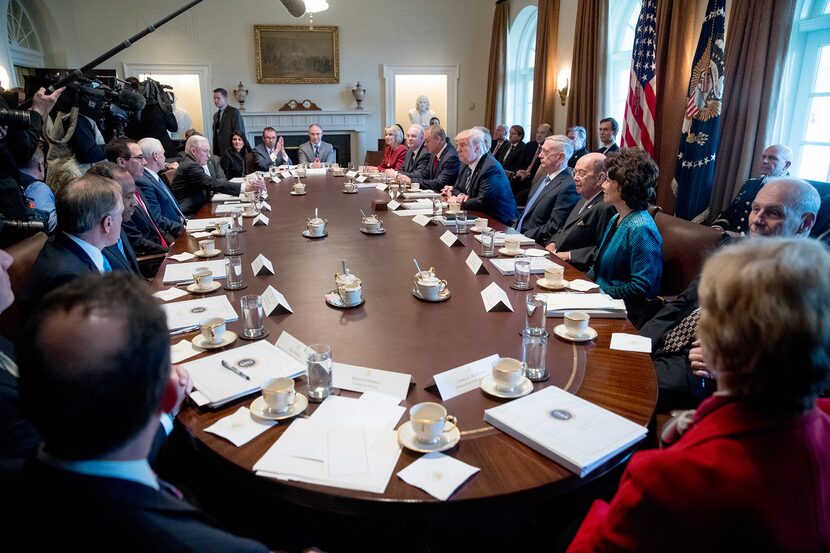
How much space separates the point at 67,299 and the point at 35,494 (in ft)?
0.80

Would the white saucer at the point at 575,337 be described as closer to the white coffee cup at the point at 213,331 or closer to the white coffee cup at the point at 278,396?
the white coffee cup at the point at 278,396

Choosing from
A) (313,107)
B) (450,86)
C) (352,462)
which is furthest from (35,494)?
(450,86)

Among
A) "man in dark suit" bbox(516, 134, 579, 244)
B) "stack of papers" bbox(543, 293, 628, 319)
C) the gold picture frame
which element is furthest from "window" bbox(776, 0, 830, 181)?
the gold picture frame

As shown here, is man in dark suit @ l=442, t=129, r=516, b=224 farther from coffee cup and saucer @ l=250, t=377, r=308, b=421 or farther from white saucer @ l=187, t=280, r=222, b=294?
coffee cup and saucer @ l=250, t=377, r=308, b=421

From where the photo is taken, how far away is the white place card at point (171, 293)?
79.6 inches

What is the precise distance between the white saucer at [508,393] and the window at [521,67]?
28.3 ft

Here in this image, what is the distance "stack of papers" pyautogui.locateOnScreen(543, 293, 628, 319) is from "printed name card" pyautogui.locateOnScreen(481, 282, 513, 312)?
5.6 inches

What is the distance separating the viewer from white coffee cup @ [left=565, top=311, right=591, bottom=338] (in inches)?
65.7

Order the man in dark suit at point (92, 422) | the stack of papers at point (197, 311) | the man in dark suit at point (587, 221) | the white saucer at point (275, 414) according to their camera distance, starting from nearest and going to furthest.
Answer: the man in dark suit at point (92, 422) → the white saucer at point (275, 414) → the stack of papers at point (197, 311) → the man in dark suit at point (587, 221)

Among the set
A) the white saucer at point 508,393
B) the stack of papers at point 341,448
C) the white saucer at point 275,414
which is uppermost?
the white saucer at point 508,393

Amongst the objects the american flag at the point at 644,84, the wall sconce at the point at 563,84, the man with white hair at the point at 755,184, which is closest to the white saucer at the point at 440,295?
the man with white hair at the point at 755,184

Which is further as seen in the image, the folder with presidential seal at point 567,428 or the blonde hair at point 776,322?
the folder with presidential seal at point 567,428

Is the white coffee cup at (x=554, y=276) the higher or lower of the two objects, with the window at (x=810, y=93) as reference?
lower

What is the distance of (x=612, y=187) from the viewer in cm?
263
